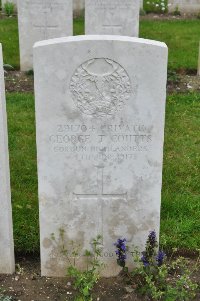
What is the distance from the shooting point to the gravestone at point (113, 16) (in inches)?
336

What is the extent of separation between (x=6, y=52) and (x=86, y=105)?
648cm

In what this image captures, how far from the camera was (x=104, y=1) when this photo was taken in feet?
27.9

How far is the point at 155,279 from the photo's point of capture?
376cm

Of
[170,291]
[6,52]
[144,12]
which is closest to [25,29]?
[6,52]

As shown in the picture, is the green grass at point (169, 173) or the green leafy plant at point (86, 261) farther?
the green grass at point (169, 173)

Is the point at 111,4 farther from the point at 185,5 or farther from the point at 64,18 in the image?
the point at 185,5

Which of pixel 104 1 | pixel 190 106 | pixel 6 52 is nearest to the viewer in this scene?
pixel 190 106

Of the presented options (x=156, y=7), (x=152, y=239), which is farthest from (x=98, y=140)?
(x=156, y=7)

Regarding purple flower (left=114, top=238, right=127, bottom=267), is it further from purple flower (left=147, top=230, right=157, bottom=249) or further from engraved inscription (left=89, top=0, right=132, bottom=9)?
engraved inscription (left=89, top=0, right=132, bottom=9)

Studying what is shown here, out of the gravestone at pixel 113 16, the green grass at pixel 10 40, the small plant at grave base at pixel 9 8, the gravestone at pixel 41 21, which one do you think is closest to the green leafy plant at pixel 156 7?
the small plant at grave base at pixel 9 8

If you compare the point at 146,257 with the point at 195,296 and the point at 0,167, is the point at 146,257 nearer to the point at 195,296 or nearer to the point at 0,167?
the point at 195,296

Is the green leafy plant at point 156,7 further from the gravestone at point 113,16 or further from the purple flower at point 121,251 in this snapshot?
the purple flower at point 121,251

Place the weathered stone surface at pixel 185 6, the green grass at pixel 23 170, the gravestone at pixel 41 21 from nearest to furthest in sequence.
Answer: the green grass at pixel 23 170 → the gravestone at pixel 41 21 → the weathered stone surface at pixel 185 6

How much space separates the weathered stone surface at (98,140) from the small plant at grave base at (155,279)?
181 millimetres
